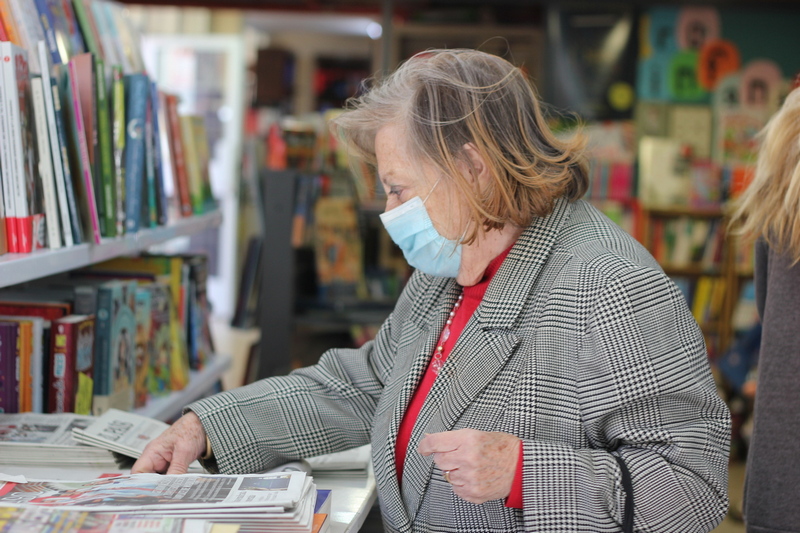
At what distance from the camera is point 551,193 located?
1456 mm

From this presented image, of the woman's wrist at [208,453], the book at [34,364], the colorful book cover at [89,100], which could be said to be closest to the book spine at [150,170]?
the colorful book cover at [89,100]

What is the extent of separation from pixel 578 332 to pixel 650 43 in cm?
480

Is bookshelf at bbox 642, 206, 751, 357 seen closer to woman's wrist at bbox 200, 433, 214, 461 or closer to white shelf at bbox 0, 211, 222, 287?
white shelf at bbox 0, 211, 222, 287

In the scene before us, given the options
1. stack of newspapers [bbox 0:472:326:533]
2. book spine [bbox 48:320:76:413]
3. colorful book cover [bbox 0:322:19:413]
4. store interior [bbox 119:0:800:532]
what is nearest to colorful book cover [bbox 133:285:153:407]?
book spine [bbox 48:320:76:413]

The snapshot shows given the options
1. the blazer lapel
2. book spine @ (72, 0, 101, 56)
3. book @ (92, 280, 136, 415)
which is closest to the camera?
the blazer lapel

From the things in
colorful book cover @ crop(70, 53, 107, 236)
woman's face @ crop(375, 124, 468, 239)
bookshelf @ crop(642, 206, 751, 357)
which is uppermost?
colorful book cover @ crop(70, 53, 107, 236)

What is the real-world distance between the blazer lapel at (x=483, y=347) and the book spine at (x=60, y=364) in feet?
2.81

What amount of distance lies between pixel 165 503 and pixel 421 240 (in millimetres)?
643

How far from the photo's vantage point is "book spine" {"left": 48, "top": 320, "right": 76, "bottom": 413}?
Result: 1.85m

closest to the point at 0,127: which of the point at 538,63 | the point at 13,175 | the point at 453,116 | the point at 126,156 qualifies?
the point at 13,175

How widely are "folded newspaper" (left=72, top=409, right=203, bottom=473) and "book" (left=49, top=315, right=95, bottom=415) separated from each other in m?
0.18

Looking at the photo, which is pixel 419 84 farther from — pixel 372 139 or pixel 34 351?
pixel 34 351

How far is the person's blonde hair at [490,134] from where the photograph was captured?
1438 mm

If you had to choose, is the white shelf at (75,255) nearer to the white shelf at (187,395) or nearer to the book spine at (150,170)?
the book spine at (150,170)
